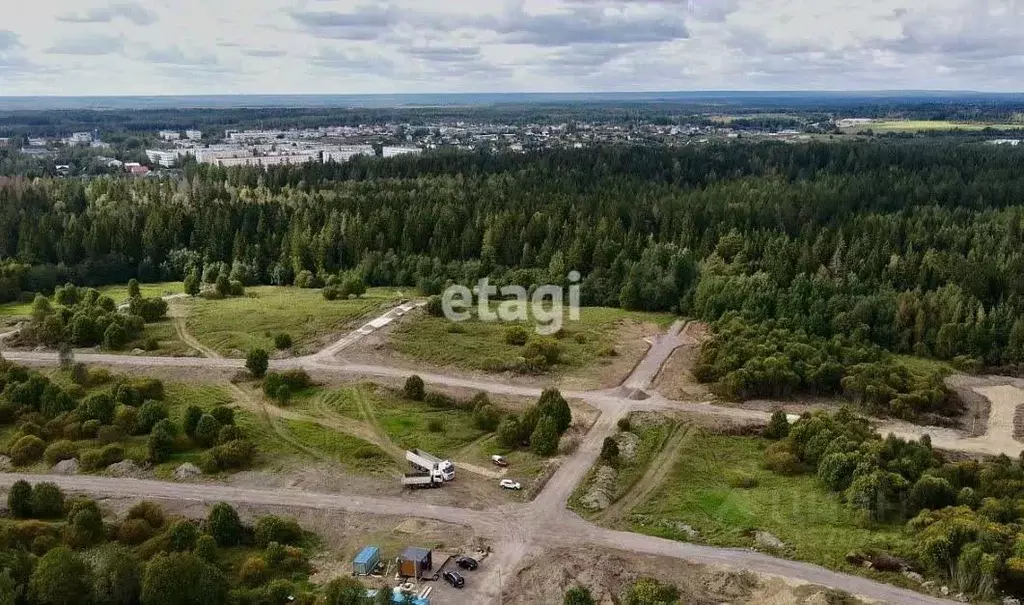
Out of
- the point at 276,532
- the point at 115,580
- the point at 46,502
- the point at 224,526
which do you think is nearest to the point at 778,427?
the point at 276,532

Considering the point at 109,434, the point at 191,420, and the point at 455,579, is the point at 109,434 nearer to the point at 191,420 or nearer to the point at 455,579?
the point at 191,420

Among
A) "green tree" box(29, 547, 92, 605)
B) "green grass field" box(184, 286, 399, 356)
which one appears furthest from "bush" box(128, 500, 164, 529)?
"green grass field" box(184, 286, 399, 356)

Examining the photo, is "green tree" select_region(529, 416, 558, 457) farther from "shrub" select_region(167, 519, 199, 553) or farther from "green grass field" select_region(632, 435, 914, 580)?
"shrub" select_region(167, 519, 199, 553)

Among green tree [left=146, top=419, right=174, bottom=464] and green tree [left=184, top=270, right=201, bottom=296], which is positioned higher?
green tree [left=184, top=270, right=201, bottom=296]

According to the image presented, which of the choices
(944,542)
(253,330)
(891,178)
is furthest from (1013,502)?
(891,178)

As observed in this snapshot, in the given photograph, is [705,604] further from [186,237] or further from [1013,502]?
[186,237]
